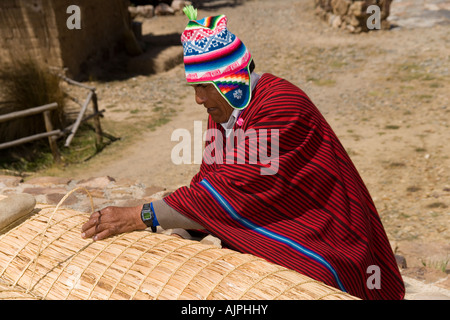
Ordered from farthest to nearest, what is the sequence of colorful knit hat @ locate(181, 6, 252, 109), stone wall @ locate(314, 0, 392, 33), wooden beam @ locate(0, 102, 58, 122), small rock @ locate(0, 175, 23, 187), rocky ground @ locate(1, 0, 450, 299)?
stone wall @ locate(314, 0, 392, 33) → wooden beam @ locate(0, 102, 58, 122) → rocky ground @ locate(1, 0, 450, 299) → small rock @ locate(0, 175, 23, 187) → colorful knit hat @ locate(181, 6, 252, 109)

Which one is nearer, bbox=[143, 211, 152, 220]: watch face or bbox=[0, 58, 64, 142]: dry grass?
bbox=[143, 211, 152, 220]: watch face

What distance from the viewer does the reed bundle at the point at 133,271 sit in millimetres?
1919

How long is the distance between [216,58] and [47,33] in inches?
300

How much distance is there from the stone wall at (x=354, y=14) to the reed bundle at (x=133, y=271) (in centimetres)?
1091

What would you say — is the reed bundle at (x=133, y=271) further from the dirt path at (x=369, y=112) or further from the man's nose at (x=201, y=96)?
the dirt path at (x=369, y=112)

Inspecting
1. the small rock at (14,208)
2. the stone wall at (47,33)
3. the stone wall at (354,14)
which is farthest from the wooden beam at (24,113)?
the stone wall at (354,14)

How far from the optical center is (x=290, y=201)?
2287 millimetres

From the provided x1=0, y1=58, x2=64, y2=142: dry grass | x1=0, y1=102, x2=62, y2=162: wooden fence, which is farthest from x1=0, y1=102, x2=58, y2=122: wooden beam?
x1=0, y1=58, x2=64, y2=142: dry grass

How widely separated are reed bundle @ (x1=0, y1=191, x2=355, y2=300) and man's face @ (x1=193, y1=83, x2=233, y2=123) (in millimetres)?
659

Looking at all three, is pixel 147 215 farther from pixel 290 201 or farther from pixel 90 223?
pixel 290 201

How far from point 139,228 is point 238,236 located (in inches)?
18.5

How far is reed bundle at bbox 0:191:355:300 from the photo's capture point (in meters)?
1.92
